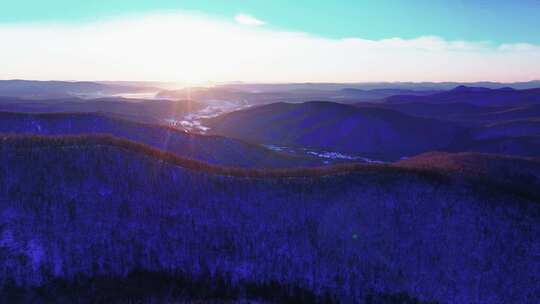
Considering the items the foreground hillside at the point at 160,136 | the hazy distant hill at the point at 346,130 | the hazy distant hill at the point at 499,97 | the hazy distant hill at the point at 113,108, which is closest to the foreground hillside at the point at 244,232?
the foreground hillside at the point at 160,136

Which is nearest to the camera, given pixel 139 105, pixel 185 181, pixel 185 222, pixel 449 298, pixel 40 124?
pixel 449 298

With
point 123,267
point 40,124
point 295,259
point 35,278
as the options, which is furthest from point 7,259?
point 40,124

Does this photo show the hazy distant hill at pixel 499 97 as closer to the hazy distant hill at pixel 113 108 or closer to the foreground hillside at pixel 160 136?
the hazy distant hill at pixel 113 108

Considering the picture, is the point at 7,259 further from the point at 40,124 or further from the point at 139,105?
the point at 139,105

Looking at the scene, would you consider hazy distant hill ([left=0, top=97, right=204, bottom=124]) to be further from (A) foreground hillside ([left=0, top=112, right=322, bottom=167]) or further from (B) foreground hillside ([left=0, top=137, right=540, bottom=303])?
(B) foreground hillside ([left=0, top=137, right=540, bottom=303])

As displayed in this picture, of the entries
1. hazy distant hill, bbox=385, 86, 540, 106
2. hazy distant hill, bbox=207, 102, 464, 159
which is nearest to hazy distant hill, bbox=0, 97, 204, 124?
hazy distant hill, bbox=207, 102, 464, 159

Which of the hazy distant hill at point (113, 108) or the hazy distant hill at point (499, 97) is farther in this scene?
the hazy distant hill at point (499, 97)

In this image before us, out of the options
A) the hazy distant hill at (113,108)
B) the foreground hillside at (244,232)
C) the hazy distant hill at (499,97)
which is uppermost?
the hazy distant hill at (499,97)
